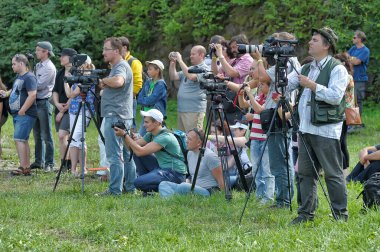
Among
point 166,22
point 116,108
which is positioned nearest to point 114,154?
point 116,108

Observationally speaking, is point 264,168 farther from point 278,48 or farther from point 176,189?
point 278,48

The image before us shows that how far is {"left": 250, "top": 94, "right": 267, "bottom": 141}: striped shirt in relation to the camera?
884 cm

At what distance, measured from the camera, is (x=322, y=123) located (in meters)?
7.36

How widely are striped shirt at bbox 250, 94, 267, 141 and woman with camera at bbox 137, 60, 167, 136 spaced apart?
257cm

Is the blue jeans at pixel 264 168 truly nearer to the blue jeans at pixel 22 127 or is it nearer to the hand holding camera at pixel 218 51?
the hand holding camera at pixel 218 51

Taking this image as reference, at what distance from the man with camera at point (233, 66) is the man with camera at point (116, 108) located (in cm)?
126

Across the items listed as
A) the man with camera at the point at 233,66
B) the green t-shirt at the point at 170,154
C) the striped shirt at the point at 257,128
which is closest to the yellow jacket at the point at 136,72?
the man with camera at the point at 233,66

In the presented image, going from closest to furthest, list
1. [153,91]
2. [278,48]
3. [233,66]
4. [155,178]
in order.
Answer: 1. [278,48]
2. [155,178]
3. [233,66]
4. [153,91]

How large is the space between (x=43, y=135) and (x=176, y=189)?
3.85m

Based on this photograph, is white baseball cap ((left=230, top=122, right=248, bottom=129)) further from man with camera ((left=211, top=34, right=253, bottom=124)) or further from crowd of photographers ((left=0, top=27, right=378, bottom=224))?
man with camera ((left=211, top=34, right=253, bottom=124))

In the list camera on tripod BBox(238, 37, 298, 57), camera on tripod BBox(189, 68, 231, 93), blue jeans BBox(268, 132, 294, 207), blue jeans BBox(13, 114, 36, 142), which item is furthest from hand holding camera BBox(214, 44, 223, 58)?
blue jeans BBox(13, 114, 36, 142)

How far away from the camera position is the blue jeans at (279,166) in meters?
8.36

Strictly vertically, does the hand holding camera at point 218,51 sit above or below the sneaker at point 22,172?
above

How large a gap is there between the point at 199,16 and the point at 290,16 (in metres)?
2.98
